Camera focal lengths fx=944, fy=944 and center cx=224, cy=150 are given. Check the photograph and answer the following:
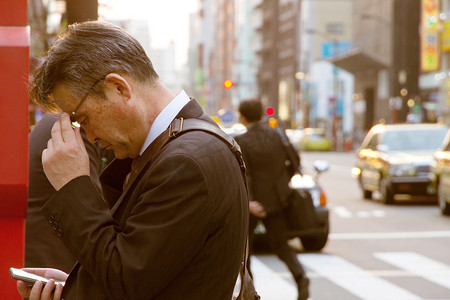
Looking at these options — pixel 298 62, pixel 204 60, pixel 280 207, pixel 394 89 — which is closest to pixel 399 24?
pixel 394 89

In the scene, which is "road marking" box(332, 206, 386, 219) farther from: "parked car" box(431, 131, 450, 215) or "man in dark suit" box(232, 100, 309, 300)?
"man in dark suit" box(232, 100, 309, 300)

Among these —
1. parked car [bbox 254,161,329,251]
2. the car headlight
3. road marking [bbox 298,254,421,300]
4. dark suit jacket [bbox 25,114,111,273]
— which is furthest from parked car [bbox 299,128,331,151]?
dark suit jacket [bbox 25,114,111,273]

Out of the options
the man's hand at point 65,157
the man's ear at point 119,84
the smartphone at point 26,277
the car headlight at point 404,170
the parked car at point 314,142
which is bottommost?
the parked car at point 314,142

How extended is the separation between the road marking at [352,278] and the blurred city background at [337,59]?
4080 mm

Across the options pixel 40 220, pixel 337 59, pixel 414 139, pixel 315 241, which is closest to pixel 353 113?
pixel 337 59

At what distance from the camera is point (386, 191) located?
67.1ft

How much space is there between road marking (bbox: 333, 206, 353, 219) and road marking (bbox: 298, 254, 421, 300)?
6.17 m

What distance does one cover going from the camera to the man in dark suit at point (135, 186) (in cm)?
230

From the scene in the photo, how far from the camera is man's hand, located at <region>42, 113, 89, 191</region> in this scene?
2.49 meters

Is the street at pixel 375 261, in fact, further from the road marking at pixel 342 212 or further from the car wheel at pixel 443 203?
the car wheel at pixel 443 203

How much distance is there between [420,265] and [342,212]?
7946 mm

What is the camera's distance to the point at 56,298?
2543 millimetres

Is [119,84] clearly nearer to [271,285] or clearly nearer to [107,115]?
[107,115]

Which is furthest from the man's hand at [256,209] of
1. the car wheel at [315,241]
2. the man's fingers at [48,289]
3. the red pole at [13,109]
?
the man's fingers at [48,289]
